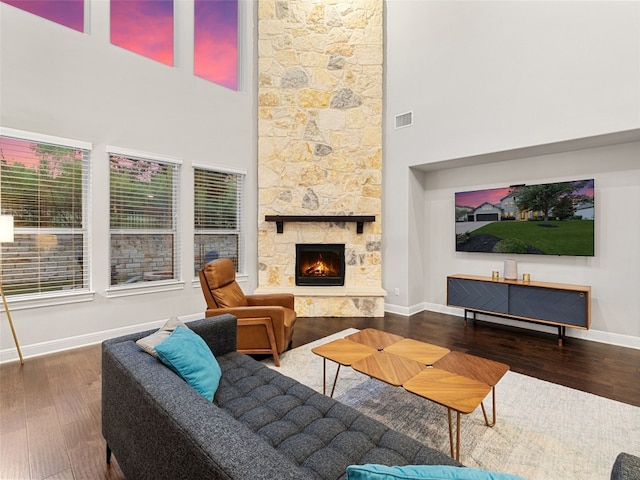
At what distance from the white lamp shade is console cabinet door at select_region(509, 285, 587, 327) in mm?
5456

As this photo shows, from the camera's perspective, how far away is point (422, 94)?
16.4 ft

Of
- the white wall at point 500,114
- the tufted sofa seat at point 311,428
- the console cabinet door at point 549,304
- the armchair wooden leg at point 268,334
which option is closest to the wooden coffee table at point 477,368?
the tufted sofa seat at point 311,428

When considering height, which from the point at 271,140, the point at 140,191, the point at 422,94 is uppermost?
the point at 422,94

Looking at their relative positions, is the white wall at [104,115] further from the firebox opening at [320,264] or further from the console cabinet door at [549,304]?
the console cabinet door at [549,304]

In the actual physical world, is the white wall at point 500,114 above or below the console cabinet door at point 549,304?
above

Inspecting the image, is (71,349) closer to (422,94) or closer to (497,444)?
(497,444)

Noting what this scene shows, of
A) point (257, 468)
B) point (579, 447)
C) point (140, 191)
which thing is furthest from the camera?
point (140, 191)

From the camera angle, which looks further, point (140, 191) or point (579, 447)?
point (140, 191)

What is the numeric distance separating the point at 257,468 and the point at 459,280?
14.2 feet

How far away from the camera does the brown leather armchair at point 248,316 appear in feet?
10.4

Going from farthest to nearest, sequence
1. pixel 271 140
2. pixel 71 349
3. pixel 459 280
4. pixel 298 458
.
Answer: pixel 271 140, pixel 459 280, pixel 71 349, pixel 298 458

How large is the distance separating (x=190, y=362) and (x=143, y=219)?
129 inches

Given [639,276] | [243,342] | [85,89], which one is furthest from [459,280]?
[85,89]

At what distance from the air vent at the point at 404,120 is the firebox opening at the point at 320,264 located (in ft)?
7.03
